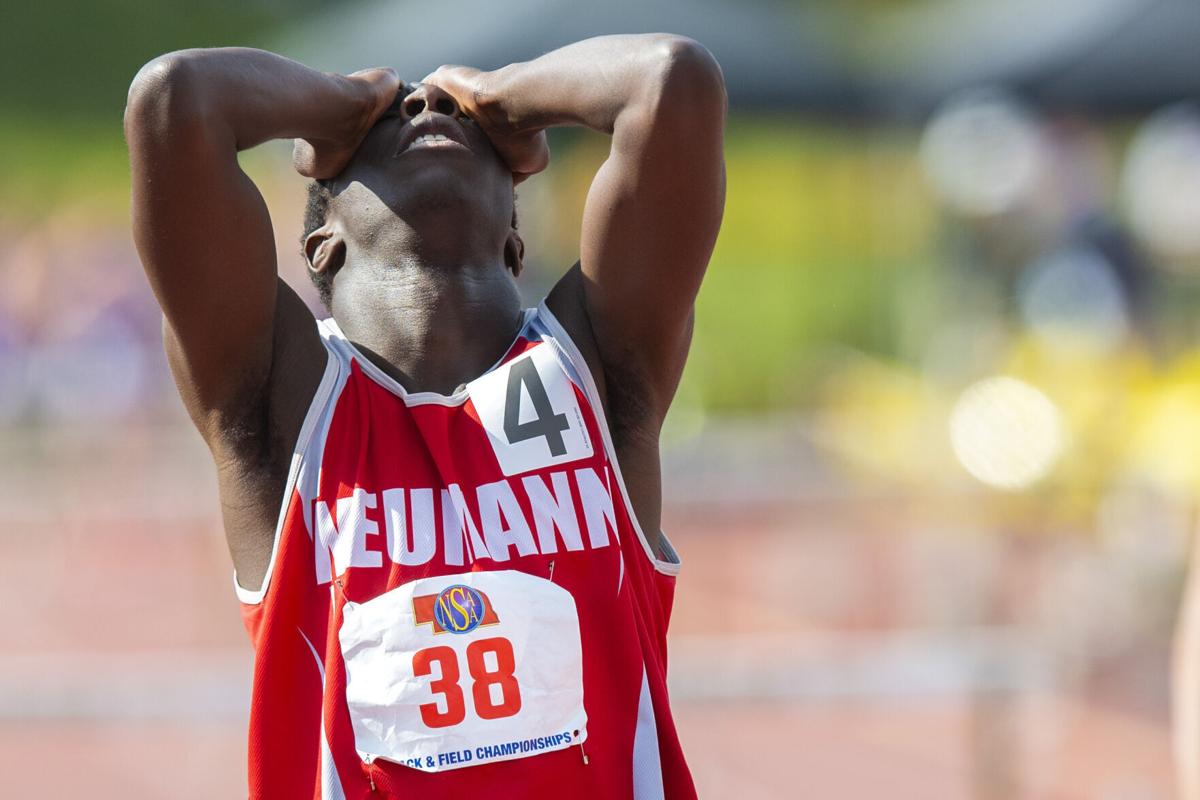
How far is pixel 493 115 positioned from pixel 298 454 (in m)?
0.71

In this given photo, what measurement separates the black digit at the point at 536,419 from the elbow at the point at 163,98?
0.66 metres

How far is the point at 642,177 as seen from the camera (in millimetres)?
2486

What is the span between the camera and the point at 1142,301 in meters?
12.6

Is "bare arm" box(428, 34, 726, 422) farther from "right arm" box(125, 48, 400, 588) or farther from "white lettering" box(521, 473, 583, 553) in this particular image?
"right arm" box(125, 48, 400, 588)

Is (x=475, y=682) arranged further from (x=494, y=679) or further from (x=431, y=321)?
(x=431, y=321)

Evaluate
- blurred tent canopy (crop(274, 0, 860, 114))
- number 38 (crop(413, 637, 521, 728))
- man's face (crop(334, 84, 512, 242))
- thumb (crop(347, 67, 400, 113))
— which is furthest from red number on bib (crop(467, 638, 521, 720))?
blurred tent canopy (crop(274, 0, 860, 114))

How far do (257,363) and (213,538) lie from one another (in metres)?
10.5

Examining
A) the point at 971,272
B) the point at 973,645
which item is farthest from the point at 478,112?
the point at 971,272

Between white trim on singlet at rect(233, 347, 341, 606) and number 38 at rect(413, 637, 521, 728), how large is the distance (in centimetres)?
28

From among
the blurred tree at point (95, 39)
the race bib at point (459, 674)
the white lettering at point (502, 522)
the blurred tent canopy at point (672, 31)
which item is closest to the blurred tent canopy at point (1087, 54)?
the blurred tent canopy at point (672, 31)

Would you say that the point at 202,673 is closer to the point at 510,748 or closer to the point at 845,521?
the point at 510,748

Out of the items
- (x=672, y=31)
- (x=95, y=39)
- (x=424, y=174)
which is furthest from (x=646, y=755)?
(x=95, y=39)

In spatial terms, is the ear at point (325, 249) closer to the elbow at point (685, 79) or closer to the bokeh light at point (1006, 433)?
the elbow at point (685, 79)

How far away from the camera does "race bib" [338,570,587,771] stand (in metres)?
2.32
